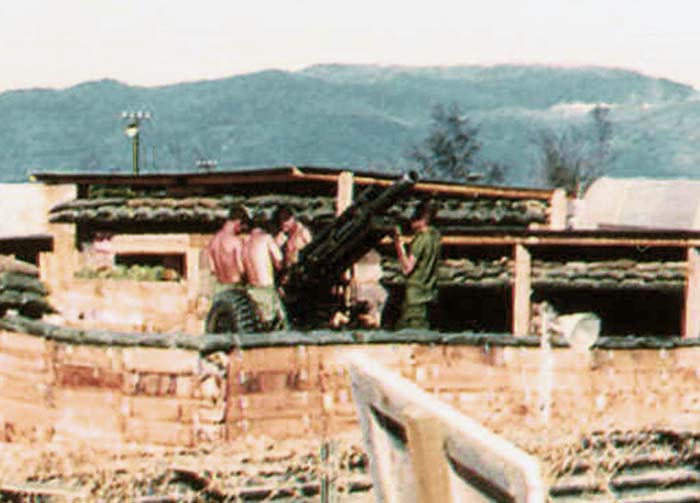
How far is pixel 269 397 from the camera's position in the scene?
10.7 metres

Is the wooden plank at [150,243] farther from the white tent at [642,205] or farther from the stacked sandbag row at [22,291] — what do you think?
the white tent at [642,205]

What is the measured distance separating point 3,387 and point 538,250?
29.8ft

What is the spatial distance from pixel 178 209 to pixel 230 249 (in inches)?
225

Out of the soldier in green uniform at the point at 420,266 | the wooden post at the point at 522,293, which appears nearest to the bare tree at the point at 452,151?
the wooden post at the point at 522,293

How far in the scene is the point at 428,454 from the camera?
71.7 inches

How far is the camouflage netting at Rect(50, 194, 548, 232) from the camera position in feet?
57.1

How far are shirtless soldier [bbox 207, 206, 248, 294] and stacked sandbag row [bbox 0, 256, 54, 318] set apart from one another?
12.8 ft

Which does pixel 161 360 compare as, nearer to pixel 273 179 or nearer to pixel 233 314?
pixel 233 314

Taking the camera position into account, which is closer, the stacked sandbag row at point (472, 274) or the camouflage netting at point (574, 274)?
the camouflage netting at point (574, 274)

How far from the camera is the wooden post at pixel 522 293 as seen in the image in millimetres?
14469

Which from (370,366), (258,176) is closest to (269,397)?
(258,176)

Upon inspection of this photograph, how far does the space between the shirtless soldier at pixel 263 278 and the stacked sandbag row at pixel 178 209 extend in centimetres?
370

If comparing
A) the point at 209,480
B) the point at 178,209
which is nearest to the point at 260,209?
the point at 178,209

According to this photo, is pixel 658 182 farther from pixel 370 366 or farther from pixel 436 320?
pixel 370 366
